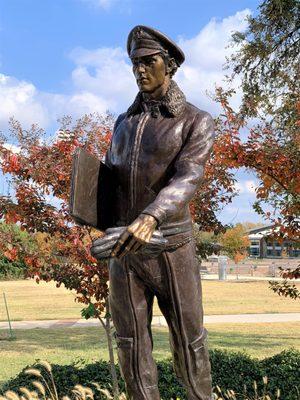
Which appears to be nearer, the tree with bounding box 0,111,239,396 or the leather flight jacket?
the leather flight jacket

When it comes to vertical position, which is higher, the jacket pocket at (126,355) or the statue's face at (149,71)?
the statue's face at (149,71)

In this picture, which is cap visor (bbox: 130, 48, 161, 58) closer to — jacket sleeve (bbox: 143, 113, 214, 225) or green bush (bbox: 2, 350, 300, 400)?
jacket sleeve (bbox: 143, 113, 214, 225)

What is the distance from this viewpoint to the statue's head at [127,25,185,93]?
2.97 metres

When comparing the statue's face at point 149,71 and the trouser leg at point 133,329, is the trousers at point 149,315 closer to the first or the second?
the trouser leg at point 133,329

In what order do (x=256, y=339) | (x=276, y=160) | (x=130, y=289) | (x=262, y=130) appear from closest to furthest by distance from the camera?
(x=130, y=289) → (x=276, y=160) → (x=262, y=130) → (x=256, y=339)

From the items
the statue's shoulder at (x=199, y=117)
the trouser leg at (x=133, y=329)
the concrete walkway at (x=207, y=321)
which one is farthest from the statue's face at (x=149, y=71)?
the concrete walkway at (x=207, y=321)

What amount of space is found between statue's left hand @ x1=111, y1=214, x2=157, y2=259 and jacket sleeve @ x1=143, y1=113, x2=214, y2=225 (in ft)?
0.13

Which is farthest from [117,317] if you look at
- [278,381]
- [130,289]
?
[278,381]

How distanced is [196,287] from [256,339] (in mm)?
10267

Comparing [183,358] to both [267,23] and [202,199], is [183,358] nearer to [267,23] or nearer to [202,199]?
[202,199]

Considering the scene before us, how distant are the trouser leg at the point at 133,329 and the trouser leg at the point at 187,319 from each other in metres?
0.13

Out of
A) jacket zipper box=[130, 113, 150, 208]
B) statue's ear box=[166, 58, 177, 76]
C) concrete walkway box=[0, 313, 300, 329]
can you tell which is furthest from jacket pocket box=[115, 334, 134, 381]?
concrete walkway box=[0, 313, 300, 329]

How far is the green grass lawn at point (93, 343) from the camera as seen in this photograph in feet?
35.6

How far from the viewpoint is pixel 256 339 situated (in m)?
12.8
